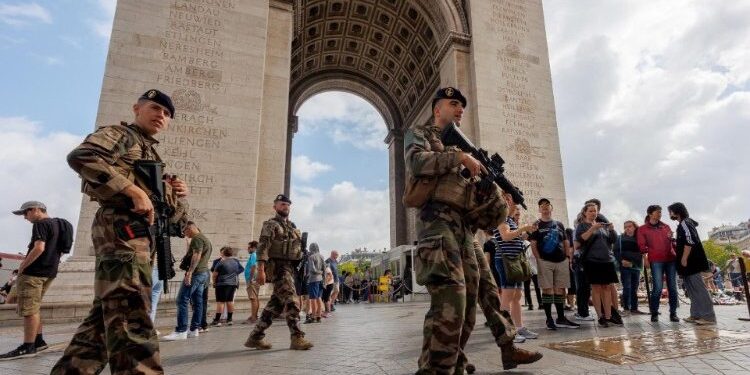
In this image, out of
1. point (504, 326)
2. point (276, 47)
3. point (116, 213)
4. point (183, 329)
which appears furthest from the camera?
point (276, 47)

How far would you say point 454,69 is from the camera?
17109 mm

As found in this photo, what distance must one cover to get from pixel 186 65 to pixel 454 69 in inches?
418

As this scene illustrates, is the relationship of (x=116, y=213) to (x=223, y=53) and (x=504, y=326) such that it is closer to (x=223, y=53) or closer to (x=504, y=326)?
(x=504, y=326)

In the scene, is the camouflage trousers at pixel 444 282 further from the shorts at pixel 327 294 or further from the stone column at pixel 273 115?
the stone column at pixel 273 115

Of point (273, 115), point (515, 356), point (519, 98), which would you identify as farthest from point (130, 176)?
point (519, 98)

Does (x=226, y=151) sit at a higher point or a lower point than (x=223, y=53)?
lower

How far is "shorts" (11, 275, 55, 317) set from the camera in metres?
4.75

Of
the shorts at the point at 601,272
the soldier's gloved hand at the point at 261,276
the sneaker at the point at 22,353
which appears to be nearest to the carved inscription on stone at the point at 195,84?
the sneaker at the point at 22,353

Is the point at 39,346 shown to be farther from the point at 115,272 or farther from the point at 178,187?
the point at 115,272

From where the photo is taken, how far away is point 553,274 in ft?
18.8

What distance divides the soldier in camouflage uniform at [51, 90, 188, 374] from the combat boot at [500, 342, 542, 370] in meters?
2.41

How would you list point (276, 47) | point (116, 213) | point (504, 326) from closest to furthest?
point (116, 213), point (504, 326), point (276, 47)

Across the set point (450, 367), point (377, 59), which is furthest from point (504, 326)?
point (377, 59)

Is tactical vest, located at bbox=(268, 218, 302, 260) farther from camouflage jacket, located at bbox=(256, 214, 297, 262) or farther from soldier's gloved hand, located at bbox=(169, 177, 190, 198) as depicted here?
soldier's gloved hand, located at bbox=(169, 177, 190, 198)
